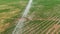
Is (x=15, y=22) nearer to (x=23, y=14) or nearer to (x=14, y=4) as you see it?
(x=23, y=14)

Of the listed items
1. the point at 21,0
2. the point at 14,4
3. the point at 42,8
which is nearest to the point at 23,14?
the point at 42,8

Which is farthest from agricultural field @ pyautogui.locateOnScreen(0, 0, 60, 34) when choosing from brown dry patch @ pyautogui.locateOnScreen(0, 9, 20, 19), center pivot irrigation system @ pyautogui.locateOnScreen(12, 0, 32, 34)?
center pivot irrigation system @ pyautogui.locateOnScreen(12, 0, 32, 34)

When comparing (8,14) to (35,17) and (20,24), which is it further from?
(20,24)

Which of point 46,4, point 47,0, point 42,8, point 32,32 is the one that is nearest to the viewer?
point 32,32

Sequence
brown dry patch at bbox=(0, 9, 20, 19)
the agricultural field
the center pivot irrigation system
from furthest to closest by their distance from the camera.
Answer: brown dry patch at bbox=(0, 9, 20, 19)
the agricultural field
the center pivot irrigation system

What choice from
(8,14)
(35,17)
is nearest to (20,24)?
(35,17)

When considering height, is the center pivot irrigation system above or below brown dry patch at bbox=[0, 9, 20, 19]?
below

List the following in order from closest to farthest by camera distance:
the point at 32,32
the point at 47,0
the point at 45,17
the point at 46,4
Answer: the point at 32,32 → the point at 45,17 → the point at 46,4 → the point at 47,0

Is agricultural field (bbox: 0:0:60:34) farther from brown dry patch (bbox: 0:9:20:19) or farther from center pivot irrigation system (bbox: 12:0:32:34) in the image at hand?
center pivot irrigation system (bbox: 12:0:32:34)

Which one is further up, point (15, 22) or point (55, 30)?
point (15, 22)
